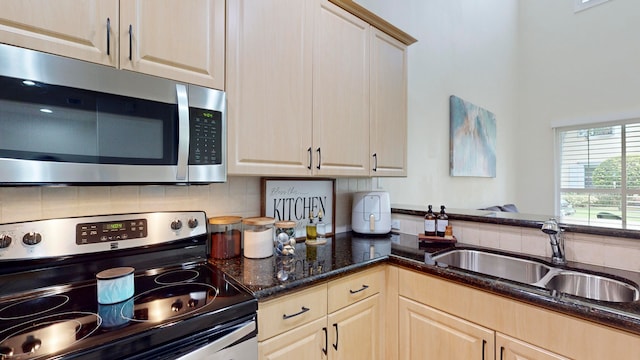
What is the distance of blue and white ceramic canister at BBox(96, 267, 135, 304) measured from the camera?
897 mm

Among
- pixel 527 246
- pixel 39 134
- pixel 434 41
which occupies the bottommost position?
pixel 527 246

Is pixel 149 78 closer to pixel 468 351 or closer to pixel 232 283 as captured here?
pixel 232 283

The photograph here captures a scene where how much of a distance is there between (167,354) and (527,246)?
5.58ft

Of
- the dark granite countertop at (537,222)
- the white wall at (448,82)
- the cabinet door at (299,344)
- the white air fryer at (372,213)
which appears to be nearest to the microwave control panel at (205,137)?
the cabinet door at (299,344)

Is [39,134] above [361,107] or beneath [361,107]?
beneath

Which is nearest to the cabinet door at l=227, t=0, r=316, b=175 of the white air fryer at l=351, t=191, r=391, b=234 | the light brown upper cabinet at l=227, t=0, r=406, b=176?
the light brown upper cabinet at l=227, t=0, r=406, b=176

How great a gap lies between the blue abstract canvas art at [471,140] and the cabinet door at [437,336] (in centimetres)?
205

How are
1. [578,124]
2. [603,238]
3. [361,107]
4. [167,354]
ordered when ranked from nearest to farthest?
1. [167,354]
2. [603,238]
3. [361,107]
4. [578,124]

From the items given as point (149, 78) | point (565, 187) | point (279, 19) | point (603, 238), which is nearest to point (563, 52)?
point (565, 187)

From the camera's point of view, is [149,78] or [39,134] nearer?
[39,134]

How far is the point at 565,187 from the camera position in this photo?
13.6 feet

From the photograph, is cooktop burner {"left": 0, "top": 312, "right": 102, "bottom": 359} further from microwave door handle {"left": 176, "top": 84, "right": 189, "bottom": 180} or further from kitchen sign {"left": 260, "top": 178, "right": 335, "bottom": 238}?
kitchen sign {"left": 260, "top": 178, "right": 335, "bottom": 238}

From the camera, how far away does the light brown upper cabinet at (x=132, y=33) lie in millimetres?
851

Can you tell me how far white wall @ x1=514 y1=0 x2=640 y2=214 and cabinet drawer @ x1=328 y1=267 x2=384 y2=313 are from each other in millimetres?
4009
